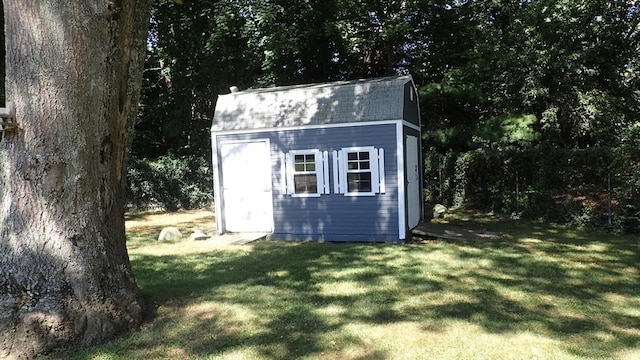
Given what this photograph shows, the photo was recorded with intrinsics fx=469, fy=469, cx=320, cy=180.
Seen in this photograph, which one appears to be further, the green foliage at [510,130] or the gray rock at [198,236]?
the green foliage at [510,130]

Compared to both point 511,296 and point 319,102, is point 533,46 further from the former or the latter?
point 511,296

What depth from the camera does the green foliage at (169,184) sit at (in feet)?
55.7

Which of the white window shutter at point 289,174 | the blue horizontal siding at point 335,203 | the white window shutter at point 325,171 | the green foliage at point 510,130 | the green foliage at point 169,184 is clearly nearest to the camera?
the blue horizontal siding at point 335,203

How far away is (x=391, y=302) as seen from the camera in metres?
5.32

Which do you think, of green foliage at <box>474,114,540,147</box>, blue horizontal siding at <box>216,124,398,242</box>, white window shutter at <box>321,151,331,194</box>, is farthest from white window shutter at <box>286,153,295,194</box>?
green foliage at <box>474,114,540,147</box>

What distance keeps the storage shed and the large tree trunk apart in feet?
18.7

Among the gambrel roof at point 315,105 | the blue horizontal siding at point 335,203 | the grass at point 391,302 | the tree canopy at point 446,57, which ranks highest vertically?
the tree canopy at point 446,57

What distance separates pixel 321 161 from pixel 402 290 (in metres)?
4.34

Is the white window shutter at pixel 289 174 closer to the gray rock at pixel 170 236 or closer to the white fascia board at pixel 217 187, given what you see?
the white fascia board at pixel 217 187

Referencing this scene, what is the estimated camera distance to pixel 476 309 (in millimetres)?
5016

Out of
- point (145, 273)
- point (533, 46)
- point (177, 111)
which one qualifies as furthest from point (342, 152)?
point (177, 111)

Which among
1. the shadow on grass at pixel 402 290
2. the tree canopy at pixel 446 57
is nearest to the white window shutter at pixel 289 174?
the shadow on grass at pixel 402 290

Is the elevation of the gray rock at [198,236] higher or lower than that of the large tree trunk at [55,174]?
lower

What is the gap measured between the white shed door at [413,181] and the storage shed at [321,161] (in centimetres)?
2
